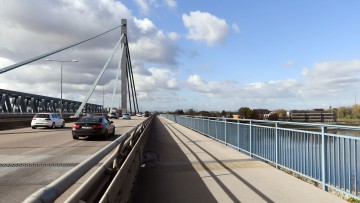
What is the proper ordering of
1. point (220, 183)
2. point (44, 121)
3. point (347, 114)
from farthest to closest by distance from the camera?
1. point (347, 114)
2. point (44, 121)
3. point (220, 183)

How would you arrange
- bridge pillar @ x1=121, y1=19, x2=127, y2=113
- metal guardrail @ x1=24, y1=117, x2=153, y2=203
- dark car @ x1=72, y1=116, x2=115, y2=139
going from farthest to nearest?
bridge pillar @ x1=121, y1=19, x2=127, y2=113 → dark car @ x1=72, y1=116, x2=115, y2=139 → metal guardrail @ x1=24, y1=117, x2=153, y2=203

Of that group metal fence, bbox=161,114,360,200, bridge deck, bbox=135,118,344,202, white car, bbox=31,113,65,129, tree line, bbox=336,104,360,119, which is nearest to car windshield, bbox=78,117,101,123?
bridge deck, bbox=135,118,344,202

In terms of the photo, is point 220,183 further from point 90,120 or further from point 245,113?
point 245,113

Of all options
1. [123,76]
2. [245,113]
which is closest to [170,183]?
[245,113]

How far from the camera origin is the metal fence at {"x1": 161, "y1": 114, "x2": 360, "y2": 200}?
646 cm

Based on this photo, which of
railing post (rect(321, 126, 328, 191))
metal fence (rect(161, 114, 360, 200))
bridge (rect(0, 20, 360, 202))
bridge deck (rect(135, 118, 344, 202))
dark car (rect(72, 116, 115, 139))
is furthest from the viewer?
dark car (rect(72, 116, 115, 139))

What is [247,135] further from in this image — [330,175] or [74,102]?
[74,102]

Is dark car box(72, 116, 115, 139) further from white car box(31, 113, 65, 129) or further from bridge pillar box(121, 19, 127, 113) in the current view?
bridge pillar box(121, 19, 127, 113)

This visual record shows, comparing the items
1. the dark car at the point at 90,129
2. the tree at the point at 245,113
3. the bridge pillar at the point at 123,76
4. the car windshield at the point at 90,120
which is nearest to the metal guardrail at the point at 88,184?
the dark car at the point at 90,129

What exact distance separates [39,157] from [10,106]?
59350 mm

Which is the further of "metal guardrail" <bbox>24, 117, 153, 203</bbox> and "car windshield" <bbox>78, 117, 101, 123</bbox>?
"car windshield" <bbox>78, 117, 101, 123</bbox>

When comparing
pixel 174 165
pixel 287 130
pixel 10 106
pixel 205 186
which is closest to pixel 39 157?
pixel 174 165

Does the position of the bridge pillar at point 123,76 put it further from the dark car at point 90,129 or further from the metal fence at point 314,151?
the metal fence at point 314,151

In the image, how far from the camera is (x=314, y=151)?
7.64 m
